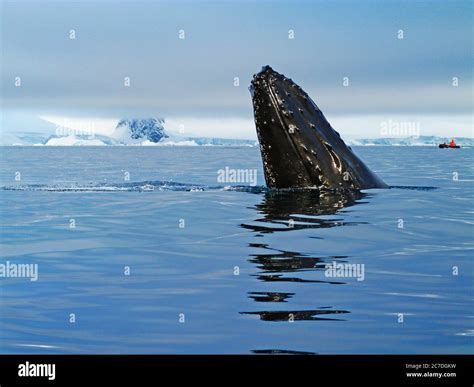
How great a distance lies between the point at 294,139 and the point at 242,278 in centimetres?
496

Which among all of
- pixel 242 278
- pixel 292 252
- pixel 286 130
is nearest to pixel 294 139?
pixel 286 130

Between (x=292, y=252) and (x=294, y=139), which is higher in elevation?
(x=294, y=139)

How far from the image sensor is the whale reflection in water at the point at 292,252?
6457 millimetres

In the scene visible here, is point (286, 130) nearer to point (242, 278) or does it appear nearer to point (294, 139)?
point (294, 139)

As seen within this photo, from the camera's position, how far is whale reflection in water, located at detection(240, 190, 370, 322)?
646cm

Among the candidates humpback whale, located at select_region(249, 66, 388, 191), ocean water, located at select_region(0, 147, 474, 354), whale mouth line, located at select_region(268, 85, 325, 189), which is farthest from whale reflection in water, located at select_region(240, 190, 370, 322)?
whale mouth line, located at select_region(268, 85, 325, 189)

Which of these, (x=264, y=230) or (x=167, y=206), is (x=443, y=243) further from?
(x=167, y=206)

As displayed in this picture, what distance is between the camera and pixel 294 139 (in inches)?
483

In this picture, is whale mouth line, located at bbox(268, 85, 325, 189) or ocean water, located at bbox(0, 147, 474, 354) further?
whale mouth line, located at bbox(268, 85, 325, 189)

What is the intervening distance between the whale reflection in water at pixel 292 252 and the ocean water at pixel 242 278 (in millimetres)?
21

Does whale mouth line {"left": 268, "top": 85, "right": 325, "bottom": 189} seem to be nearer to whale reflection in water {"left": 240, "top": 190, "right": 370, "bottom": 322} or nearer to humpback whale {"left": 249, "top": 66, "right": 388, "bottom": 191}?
humpback whale {"left": 249, "top": 66, "right": 388, "bottom": 191}

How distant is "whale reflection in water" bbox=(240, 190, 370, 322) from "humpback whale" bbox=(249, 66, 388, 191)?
0.26 meters

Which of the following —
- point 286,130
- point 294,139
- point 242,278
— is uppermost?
point 286,130
